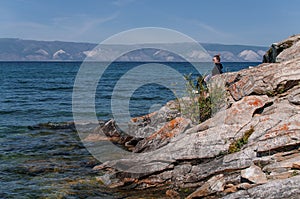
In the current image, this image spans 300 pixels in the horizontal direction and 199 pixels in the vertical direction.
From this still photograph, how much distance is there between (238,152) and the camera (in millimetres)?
11375

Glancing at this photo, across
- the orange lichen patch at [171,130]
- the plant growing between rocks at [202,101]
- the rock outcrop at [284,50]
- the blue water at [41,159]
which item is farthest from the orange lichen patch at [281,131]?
the rock outcrop at [284,50]

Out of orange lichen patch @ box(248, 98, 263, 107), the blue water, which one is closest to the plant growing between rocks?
orange lichen patch @ box(248, 98, 263, 107)

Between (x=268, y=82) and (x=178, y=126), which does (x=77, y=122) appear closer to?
(x=178, y=126)

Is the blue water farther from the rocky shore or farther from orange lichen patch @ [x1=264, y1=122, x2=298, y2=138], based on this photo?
orange lichen patch @ [x1=264, y1=122, x2=298, y2=138]

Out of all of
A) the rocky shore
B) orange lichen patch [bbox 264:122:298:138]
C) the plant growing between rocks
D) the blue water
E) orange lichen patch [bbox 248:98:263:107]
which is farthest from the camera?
the plant growing between rocks

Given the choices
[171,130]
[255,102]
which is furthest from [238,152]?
[171,130]

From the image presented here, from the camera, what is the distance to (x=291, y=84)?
43.9 feet

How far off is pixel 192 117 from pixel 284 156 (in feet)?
18.3

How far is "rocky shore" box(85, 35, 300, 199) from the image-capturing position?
31.2 ft

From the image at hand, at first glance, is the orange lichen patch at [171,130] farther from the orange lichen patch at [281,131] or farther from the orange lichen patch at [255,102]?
the orange lichen patch at [281,131]

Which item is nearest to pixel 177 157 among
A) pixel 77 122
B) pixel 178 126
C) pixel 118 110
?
pixel 178 126

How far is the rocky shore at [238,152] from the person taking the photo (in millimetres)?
9500

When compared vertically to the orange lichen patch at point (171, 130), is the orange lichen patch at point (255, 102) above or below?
above

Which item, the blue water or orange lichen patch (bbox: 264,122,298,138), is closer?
orange lichen patch (bbox: 264,122,298,138)
